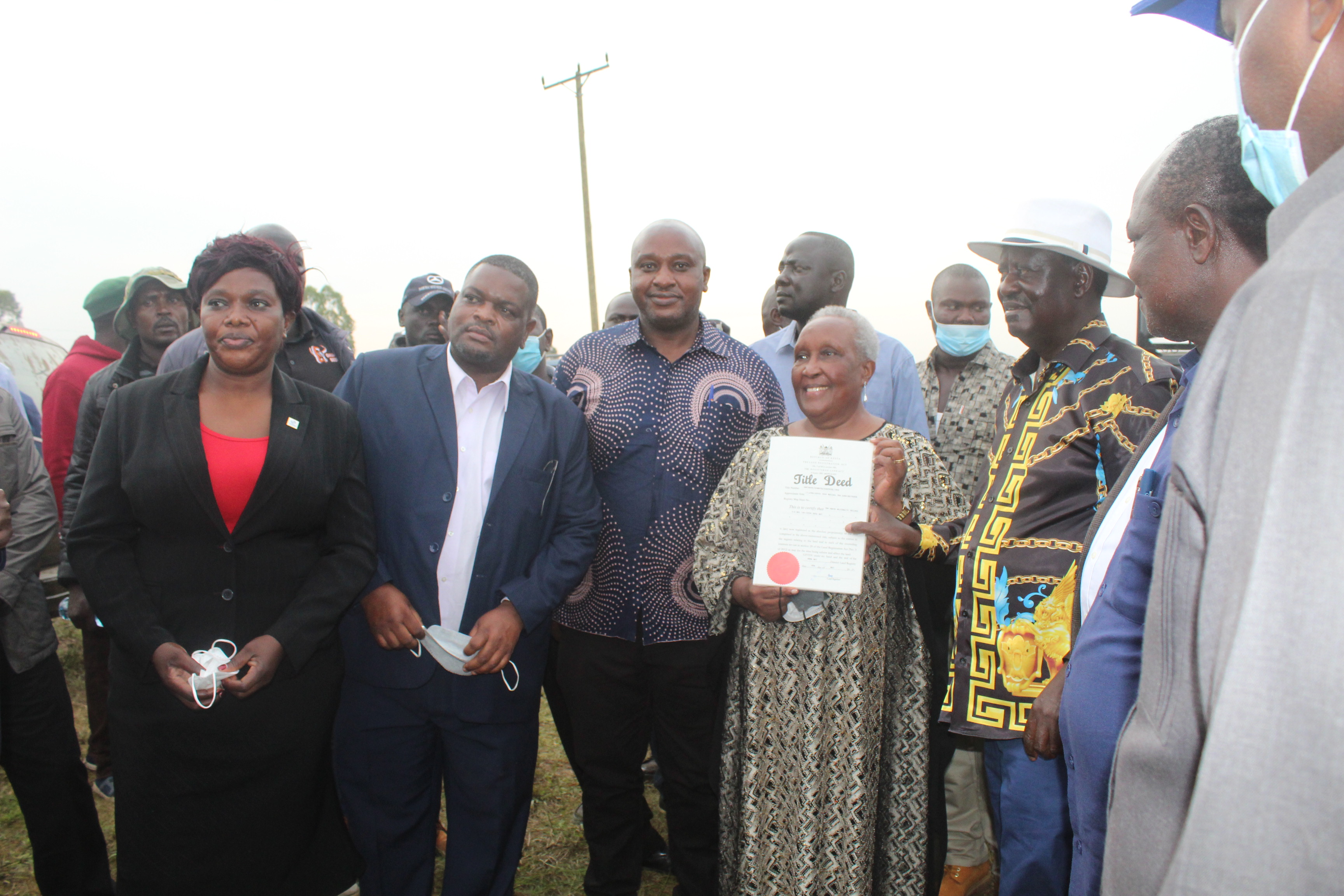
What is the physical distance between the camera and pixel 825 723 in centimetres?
273

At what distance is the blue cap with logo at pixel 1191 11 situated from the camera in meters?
1.70

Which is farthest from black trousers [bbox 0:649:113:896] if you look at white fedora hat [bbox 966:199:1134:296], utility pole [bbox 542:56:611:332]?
utility pole [bbox 542:56:611:332]

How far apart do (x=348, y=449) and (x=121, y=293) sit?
3286mm

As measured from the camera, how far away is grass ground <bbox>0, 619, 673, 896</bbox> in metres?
→ 3.46

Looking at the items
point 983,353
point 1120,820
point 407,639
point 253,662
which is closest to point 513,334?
point 407,639

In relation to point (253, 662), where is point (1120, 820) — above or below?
above

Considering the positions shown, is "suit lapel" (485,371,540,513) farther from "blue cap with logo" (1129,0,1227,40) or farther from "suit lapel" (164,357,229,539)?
"blue cap with logo" (1129,0,1227,40)

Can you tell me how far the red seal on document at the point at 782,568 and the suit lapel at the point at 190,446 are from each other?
182cm

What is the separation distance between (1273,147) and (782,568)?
189 cm

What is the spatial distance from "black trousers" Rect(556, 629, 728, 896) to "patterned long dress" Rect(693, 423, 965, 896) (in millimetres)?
241

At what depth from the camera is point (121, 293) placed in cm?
482

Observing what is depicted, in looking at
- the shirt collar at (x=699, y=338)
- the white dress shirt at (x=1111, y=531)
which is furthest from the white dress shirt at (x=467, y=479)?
the white dress shirt at (x=1111, y=531)

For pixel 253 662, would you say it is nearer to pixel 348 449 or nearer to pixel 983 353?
pixel 348 449

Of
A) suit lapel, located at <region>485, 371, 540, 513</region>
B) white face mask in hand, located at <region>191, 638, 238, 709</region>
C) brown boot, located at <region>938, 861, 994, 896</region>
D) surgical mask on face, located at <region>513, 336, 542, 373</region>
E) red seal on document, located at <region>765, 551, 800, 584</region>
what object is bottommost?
brown boot, located at <region>938, 861, 994, 896</region>
